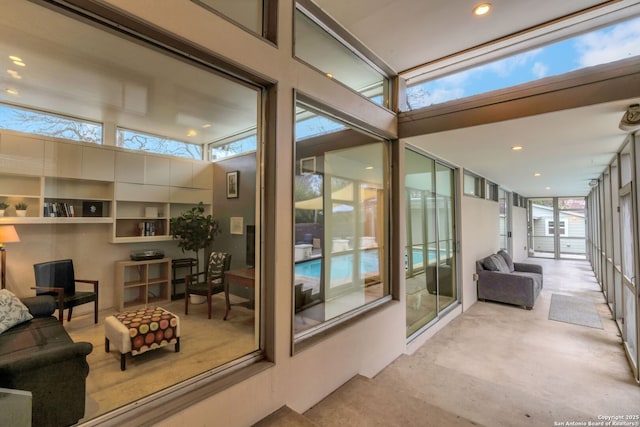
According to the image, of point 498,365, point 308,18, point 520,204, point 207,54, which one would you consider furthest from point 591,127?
point 520,204

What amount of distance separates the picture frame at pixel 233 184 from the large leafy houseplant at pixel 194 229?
21.4 inches

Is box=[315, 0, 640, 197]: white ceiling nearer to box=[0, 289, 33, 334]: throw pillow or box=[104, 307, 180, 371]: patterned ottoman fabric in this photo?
box=[104, 307, 180, 371]: patterned ottoman fabric

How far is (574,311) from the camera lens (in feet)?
16.0

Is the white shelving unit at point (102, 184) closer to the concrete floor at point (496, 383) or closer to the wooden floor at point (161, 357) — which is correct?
the wooden floor at point (161, 357)

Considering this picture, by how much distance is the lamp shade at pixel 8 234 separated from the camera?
102 inches

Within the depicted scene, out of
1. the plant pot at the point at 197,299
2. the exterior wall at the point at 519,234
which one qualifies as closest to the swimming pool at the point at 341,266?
the plant pot at the point at 197,299

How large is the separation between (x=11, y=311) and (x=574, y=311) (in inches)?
295

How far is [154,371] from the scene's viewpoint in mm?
2045

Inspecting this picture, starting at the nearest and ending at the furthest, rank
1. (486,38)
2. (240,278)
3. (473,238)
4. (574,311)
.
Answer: (486,38)
(240,278)
(574,311)
(473,238)

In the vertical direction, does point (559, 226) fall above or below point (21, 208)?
below

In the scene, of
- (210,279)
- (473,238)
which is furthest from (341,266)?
(473,238)

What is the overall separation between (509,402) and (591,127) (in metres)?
2.72

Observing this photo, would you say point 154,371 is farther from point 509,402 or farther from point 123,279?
point 509,402

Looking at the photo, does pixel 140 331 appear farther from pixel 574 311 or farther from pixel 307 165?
pixel 574 311
